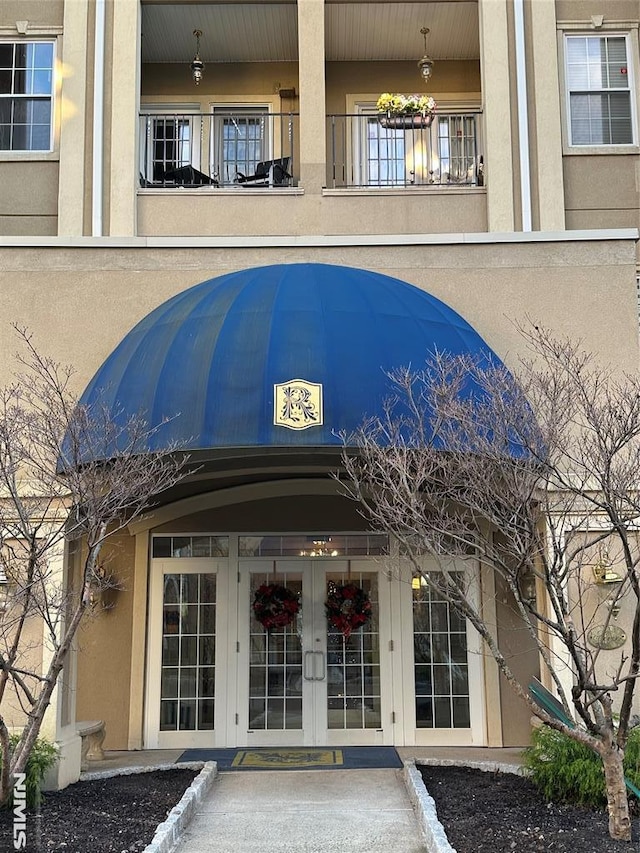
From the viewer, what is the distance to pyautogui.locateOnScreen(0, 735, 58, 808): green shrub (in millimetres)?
9320

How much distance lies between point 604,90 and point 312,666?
988cm

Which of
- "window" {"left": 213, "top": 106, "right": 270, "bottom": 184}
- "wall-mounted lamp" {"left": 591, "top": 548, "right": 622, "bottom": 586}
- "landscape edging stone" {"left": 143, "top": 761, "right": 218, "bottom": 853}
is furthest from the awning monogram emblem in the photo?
"window" {"left": 213, "top": 106, "right": 270, "bottom": 184}

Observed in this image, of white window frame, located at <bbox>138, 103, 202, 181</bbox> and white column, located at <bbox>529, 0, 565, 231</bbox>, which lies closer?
white column, located at <bbox>529, 0, 565, 231</bbox>

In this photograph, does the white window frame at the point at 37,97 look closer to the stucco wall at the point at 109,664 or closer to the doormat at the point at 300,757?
the stucco wall at the point at 109,664

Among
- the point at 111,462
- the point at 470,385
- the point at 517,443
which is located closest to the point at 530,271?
the point at 470,385

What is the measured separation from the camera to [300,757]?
→ 12500 millimetres

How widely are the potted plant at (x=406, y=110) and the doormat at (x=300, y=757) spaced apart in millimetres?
9488

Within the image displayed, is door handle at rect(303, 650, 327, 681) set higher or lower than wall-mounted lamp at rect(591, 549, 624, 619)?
lower

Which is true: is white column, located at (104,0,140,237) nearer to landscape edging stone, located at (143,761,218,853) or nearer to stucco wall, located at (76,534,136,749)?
stucco wall, located at (76,534,136,749)

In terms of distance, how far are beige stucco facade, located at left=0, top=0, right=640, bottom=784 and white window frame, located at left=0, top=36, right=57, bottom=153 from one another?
0.19 ft

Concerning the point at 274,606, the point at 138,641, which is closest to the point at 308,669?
the point at 274,606

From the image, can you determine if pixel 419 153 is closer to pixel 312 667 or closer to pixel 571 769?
pixel 312 667

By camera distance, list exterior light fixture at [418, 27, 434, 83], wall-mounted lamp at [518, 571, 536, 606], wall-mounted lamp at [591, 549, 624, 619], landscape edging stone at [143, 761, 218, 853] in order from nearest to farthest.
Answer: landscape edging stone at [143, 761, 218, 853] < wall-mounted lamp at [591, 549, 624, 619] < wall-mounted lamp at [518, 571, 536, 606] < exterior light fixture at [418, 27, 434, 83]
